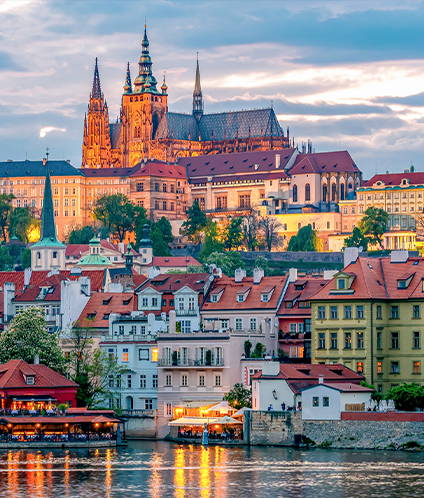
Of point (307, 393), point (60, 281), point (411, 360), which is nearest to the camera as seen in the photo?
point (307, 393)

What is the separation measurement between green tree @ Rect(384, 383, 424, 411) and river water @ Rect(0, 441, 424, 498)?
164 inches

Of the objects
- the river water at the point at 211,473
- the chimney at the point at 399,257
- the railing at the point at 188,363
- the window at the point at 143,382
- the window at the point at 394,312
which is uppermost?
the chimney at the point at 399,257

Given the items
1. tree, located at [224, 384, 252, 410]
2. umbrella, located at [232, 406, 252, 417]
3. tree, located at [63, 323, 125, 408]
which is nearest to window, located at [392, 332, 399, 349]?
tree, located at [224, 384, 252, 410]

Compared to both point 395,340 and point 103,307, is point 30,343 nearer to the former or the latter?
point 103,307

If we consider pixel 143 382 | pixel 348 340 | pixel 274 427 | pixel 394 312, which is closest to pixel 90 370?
pixel 143 382

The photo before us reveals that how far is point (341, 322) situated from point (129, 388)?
1492 cm

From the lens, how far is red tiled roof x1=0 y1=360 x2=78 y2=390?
297ft

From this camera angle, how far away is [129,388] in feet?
317

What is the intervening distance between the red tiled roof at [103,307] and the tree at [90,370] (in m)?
2.00

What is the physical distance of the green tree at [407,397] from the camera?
8319 centimetres

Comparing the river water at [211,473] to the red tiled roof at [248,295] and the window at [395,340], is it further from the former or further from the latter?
the red tiled roof at [248,295]

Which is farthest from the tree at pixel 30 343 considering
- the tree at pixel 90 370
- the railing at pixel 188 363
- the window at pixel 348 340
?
the window at pixel 348 340

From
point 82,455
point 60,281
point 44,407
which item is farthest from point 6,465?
point 60,281

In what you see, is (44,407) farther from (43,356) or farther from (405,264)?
(405,264)
